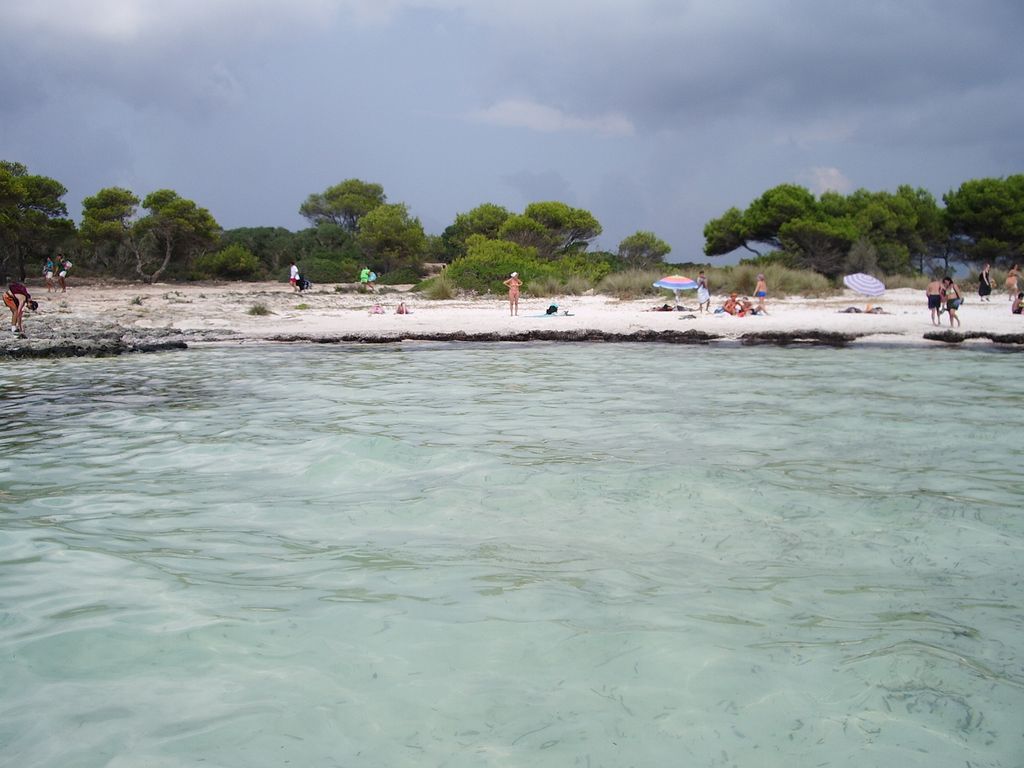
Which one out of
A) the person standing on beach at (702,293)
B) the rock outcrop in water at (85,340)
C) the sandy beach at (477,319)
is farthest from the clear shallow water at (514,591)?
the person standing on beach at (702,293)

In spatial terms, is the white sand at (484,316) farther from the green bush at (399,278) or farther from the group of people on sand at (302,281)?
the green bush at (399,278)

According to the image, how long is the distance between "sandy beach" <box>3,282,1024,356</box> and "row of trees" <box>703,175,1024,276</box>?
31.1ft

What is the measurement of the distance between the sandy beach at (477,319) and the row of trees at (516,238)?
614cm

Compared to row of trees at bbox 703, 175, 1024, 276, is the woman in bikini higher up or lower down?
lower down

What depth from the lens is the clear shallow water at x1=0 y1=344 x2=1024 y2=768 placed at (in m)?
2.75

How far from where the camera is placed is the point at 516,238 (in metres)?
43.6

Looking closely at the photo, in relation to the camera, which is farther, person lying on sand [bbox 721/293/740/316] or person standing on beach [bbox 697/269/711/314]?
person standing on beach [bbox 697/269/711/314]

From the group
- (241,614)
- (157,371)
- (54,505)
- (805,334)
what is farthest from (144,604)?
(805,334)

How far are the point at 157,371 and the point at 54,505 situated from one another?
25.0 feet

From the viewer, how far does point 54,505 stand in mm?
5410

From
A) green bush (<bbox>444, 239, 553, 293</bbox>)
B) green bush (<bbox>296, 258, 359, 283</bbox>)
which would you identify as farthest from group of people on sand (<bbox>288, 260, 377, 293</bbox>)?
green bush (<bbox>296, 258, 359, 283</bbox>)

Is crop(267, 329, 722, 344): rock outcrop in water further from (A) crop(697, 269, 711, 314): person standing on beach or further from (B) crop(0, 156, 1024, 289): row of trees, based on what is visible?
(B) crop(0, 156, 1024, 289): row of trees

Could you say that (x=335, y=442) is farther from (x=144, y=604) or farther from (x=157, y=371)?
(x=157, y=371)

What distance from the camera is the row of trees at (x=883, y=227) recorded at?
1396 inches
